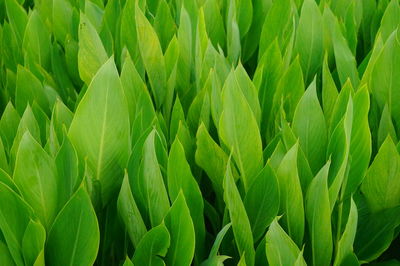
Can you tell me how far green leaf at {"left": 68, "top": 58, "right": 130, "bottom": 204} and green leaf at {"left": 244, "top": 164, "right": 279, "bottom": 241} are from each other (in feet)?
0.95

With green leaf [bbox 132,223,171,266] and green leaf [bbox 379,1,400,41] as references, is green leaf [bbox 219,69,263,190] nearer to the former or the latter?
green leaf [bbox 132,223,171,266]

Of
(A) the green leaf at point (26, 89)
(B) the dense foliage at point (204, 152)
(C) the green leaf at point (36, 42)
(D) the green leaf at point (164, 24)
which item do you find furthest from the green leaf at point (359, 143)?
(C) the green leaf at point (36, 42)

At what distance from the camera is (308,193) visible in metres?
1.39

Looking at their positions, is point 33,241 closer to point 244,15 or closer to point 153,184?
point 153,184

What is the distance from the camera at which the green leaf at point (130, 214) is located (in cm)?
134

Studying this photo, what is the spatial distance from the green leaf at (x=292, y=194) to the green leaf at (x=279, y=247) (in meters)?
0.10

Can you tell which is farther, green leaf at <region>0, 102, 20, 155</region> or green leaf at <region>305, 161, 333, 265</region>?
green leaf at <region>0, 102, 20, 155</region>

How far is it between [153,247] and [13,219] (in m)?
0.27

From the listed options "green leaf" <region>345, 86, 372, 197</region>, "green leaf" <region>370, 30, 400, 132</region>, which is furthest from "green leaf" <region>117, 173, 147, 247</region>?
"green leaf" <region>370, 30, 400, 132</region>

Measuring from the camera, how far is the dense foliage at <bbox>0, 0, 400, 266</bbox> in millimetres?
1303

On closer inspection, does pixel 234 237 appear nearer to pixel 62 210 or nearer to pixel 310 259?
pixel 310 259

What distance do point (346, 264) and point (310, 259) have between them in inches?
3.9

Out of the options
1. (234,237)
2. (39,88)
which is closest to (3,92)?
(39,88)

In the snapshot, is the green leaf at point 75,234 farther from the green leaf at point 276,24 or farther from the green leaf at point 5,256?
the green leaf at point 276,24
